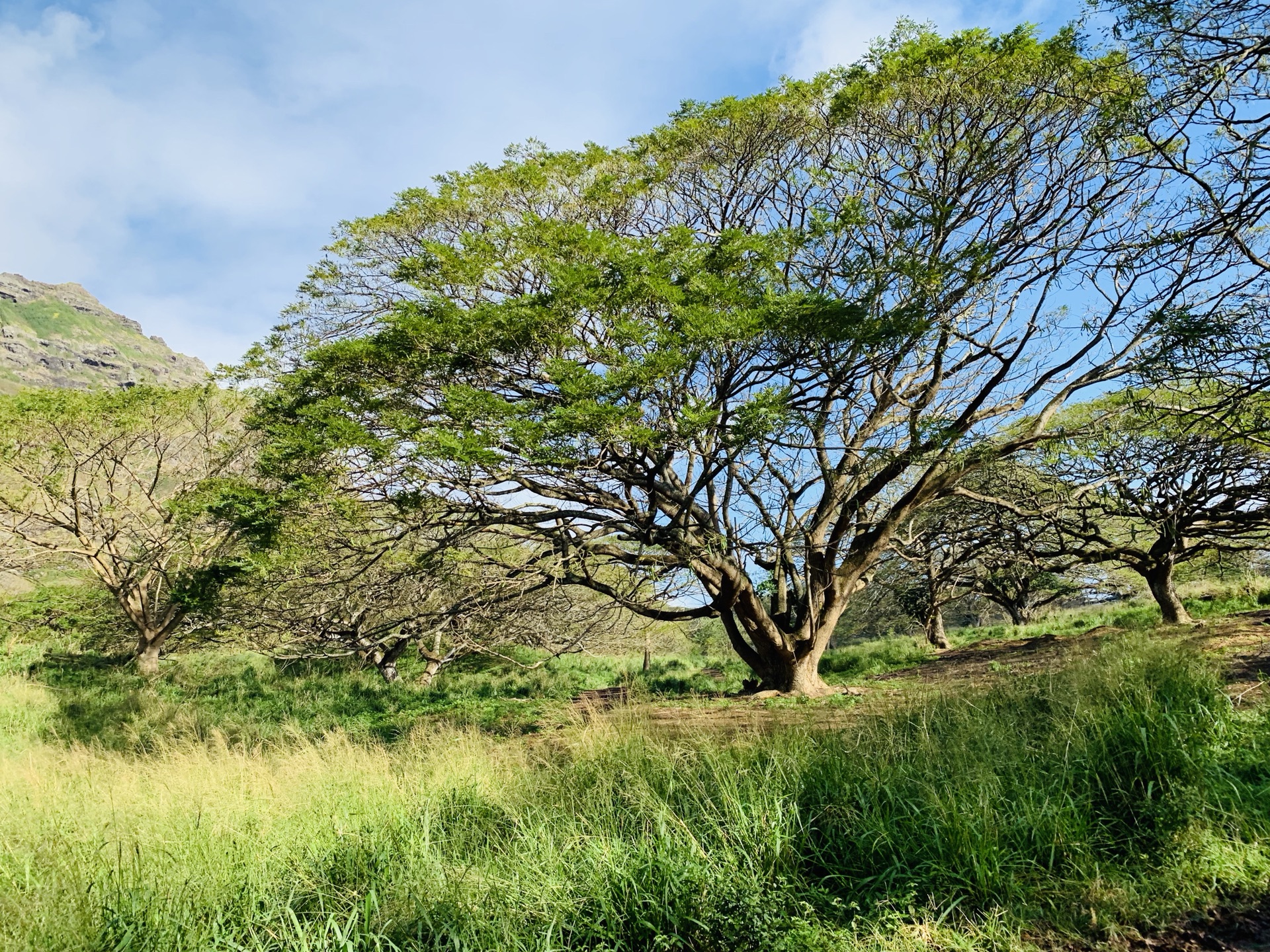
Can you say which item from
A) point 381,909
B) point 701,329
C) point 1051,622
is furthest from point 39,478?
point 1051,622

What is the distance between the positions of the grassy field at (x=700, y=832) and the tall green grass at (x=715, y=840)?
0.02m

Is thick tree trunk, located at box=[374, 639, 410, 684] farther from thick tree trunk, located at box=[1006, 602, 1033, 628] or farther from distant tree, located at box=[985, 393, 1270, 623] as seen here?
thick tree trunk, located at box=[1006, 602, 1033, 628]

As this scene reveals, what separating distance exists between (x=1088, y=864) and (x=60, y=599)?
26.9 m

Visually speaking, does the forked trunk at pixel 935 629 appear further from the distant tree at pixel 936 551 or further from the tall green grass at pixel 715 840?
the tall green grass at pixel 715 840

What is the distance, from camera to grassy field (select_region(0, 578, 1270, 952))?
110 inches

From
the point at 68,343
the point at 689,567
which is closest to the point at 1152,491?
the point at 689,567

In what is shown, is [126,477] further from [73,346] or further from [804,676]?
[73,346]

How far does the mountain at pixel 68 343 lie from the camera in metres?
124

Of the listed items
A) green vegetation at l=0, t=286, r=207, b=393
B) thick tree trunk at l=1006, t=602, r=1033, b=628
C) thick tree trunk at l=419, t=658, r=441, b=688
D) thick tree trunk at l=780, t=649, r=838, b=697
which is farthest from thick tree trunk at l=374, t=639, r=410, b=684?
green vegetation at l=0, t=286, r=207, b=393

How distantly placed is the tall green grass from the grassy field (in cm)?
2

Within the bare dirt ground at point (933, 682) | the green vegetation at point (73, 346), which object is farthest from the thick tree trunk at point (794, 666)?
the green vegetation at point (73, 346)

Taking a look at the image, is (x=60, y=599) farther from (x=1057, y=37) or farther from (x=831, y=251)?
(x=1057, y=37)

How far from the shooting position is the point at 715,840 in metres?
3.49

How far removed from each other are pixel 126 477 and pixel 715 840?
18.5 metres
